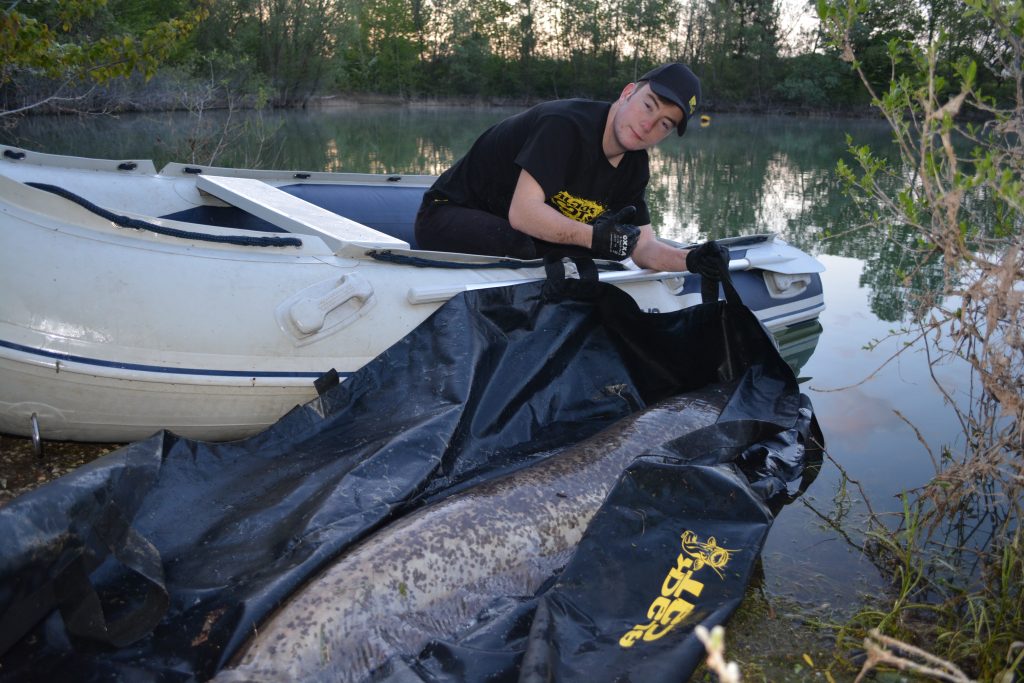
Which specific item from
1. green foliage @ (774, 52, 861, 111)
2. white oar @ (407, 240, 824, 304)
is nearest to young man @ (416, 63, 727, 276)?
white oar @ (407, 240, 824, 304)

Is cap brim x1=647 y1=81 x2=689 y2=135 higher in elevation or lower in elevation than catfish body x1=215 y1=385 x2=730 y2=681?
higher

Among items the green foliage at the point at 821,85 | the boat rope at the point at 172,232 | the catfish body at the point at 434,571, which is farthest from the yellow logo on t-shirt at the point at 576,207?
the green foliage at the point at 821,85

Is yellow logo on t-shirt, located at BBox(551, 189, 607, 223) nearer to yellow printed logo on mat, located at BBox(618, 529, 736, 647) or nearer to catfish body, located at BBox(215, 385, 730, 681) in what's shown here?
catfish body, located at BBox(215, 385, 730, 681)

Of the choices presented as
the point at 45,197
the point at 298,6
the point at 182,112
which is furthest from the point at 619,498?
the point at 298,6

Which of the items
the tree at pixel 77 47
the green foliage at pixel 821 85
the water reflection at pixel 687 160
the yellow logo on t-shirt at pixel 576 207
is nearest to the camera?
the yellow logo on t-shirt at pixel 576 207

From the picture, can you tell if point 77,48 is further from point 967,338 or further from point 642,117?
point 967,338

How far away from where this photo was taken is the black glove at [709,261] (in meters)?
4.00

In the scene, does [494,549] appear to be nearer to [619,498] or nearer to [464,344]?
[619,498]

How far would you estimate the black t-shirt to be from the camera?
4086mm

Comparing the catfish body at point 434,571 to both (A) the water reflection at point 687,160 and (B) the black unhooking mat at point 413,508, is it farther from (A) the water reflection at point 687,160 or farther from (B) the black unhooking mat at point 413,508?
(A) the water reflection at point 687,160

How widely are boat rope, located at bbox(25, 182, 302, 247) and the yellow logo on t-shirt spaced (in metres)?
1.43

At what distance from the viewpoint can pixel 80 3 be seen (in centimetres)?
579

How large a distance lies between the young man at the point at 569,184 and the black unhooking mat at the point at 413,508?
54 cm

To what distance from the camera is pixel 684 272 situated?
4.87 metres
